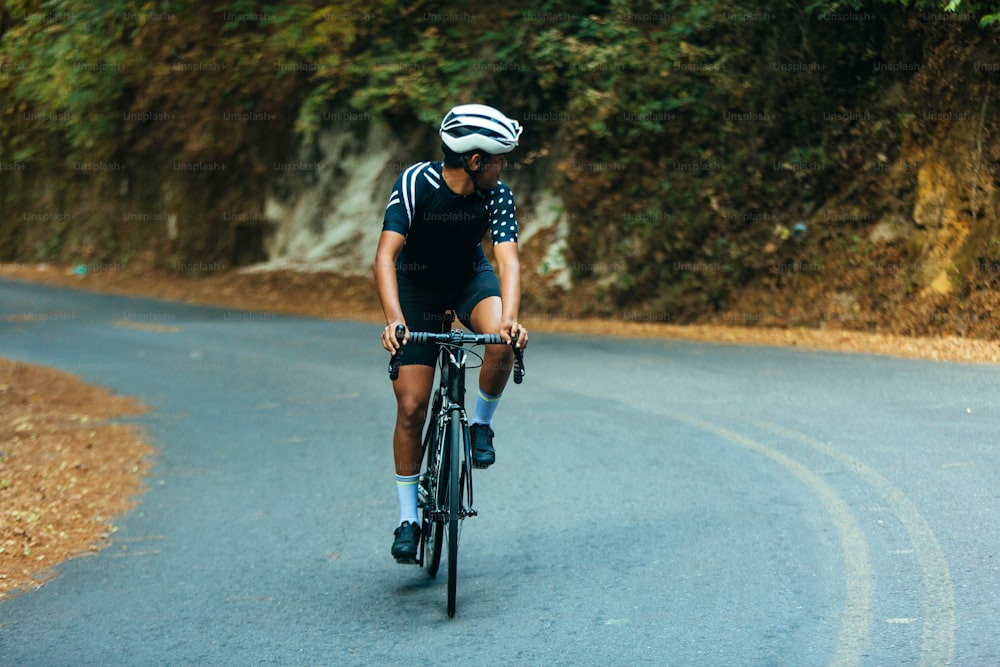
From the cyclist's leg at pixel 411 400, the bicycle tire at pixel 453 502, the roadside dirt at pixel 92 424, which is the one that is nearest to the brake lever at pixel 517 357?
the bicycle tire at pixel 453 502

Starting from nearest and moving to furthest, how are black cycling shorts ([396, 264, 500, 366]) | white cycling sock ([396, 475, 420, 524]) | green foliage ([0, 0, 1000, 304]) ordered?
white cycling sock ([396, 475, 420, 524])
black cycling shorts ([396, 264, 500, 366])
green foliage ([0, 0, 1000, 304])

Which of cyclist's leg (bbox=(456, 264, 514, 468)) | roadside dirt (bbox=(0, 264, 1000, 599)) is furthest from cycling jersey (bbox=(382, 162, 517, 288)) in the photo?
roadside dirt (bbox=(0, 264, 1000, 599))

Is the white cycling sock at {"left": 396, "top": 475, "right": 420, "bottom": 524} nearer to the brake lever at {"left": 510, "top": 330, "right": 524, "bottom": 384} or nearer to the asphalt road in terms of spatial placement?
the asphalt road

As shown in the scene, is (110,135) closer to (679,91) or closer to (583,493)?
(679,91)

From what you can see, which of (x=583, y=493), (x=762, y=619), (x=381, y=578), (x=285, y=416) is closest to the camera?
(x=762, y=619)

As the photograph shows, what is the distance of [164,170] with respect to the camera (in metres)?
32.0

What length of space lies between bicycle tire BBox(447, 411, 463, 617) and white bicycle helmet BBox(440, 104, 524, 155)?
1171 millimetres

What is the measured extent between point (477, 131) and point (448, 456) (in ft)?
4.70

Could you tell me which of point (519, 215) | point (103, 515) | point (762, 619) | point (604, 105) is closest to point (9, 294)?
point (519, 215)

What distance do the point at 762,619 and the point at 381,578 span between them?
1881 mm

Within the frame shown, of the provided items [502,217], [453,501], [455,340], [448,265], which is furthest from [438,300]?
[453,501]

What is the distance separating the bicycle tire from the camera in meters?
5.01

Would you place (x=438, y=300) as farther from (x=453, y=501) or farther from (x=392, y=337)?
(x=453, y=501)

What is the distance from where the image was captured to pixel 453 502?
202 inches
